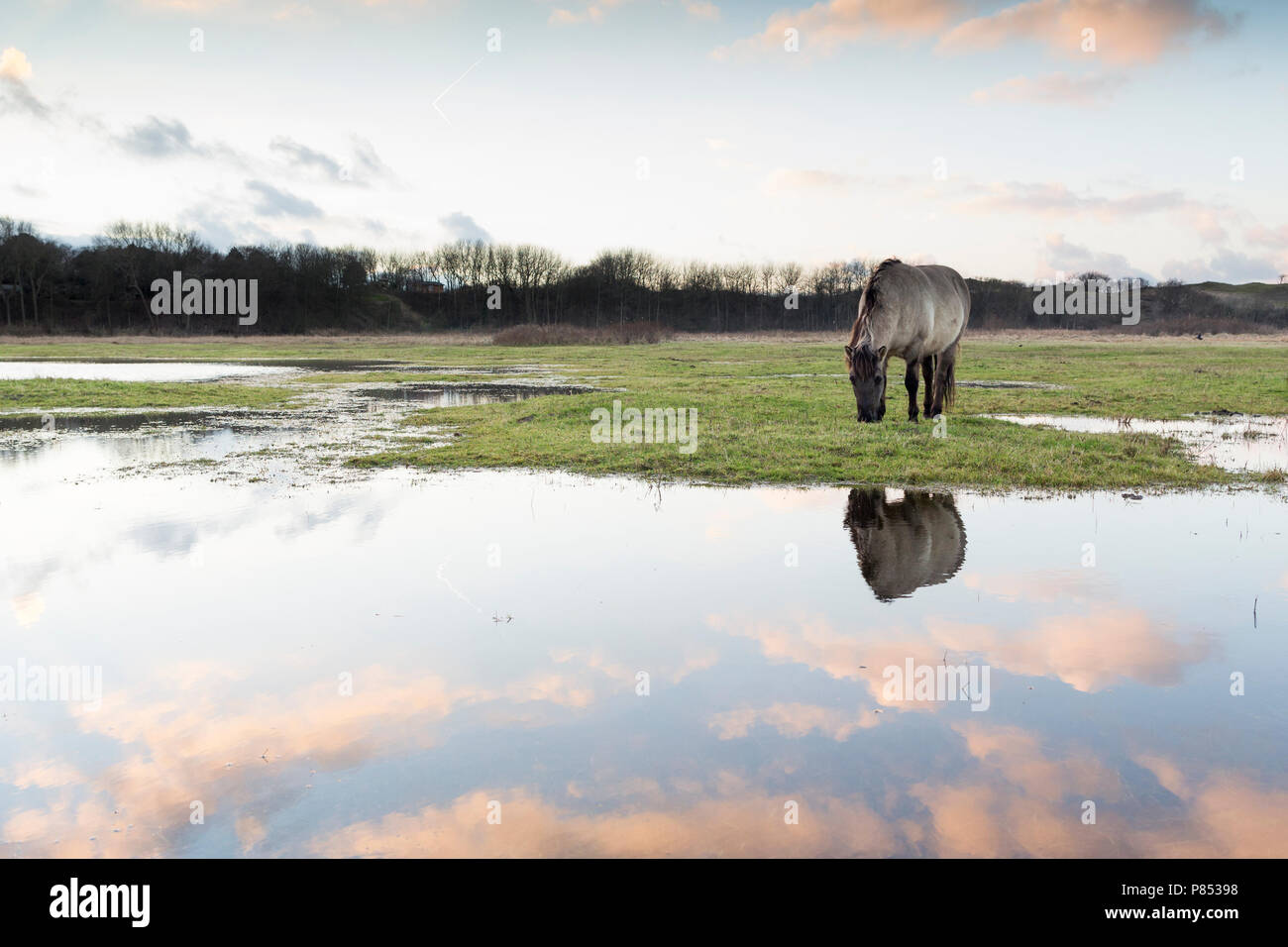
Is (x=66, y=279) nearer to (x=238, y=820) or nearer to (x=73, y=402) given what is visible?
(x=73, y=402)

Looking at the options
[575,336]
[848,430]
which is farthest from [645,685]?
[575,336]

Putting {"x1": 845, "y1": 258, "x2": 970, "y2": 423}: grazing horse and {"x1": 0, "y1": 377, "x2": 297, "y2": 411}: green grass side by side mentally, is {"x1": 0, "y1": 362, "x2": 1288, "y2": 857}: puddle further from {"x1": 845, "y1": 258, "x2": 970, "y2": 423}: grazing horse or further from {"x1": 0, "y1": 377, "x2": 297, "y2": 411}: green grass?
{"x1": 0, "y1": 377, "x2": 297, "y2": 411}: green grass

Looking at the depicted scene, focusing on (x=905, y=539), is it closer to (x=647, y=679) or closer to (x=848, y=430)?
(x=647, y=679)

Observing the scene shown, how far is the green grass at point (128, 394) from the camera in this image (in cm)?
2214

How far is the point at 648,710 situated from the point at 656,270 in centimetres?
11423

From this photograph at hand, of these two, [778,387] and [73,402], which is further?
[778,387]

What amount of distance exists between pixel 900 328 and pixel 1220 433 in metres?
6.89

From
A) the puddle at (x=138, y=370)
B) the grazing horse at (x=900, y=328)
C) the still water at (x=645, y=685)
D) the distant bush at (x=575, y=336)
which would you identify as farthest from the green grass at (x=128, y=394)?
the distant bush at (x=575, y=336)

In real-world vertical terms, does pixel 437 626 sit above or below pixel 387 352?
below

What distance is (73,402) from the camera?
72.4ft

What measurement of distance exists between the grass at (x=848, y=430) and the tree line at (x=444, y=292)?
7147cm

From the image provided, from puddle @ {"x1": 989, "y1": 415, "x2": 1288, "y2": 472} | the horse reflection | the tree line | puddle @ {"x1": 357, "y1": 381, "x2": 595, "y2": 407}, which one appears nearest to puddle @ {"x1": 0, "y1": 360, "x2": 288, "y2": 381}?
puddle @ {"x1": 357, "y1": 381, "x2": 595, "y2": 407}
